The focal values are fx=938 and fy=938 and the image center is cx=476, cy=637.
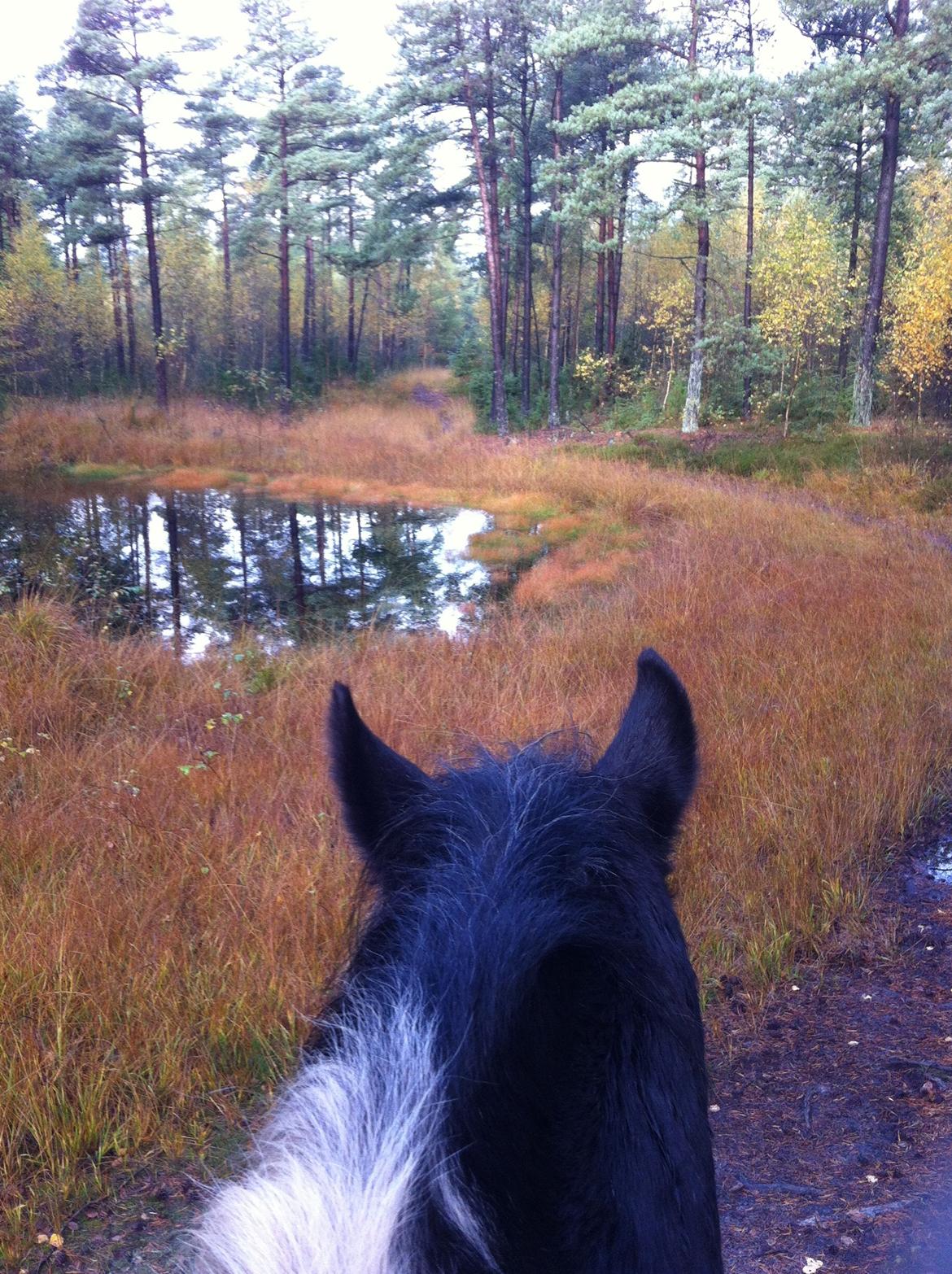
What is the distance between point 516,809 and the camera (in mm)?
988

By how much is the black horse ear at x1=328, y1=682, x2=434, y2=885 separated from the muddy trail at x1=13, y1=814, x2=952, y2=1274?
2.88 feet

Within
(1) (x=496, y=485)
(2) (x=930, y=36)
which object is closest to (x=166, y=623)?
(1) (x=496, y=485)

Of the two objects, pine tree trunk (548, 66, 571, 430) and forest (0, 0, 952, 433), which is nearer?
forest (0, 0, 952, 433)

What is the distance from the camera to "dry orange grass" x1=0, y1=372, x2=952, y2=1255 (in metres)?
2.29

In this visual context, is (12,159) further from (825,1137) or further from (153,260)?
(825,1137)

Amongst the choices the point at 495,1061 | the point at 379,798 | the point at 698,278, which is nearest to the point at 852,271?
the point at 698,278

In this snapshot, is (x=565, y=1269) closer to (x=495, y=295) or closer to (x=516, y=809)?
(x=516, y=809)

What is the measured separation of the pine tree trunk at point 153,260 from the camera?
81.1ft

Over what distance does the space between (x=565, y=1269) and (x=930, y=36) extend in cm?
2127

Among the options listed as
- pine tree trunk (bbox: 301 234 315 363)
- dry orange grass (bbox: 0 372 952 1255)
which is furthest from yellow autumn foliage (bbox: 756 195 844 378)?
pine tree trunk (bbox: 301 234 315 363)

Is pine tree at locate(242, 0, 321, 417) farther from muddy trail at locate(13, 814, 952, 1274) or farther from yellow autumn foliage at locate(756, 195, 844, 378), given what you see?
muddy trail at locate(13, 814, 952, 1274)

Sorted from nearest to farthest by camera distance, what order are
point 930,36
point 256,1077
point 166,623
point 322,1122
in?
1. point 322,1122
2. point 256,1077
3. point 166,623
4. point 930,36

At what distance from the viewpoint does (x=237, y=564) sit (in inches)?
472

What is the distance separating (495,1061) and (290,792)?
3.34 meters
